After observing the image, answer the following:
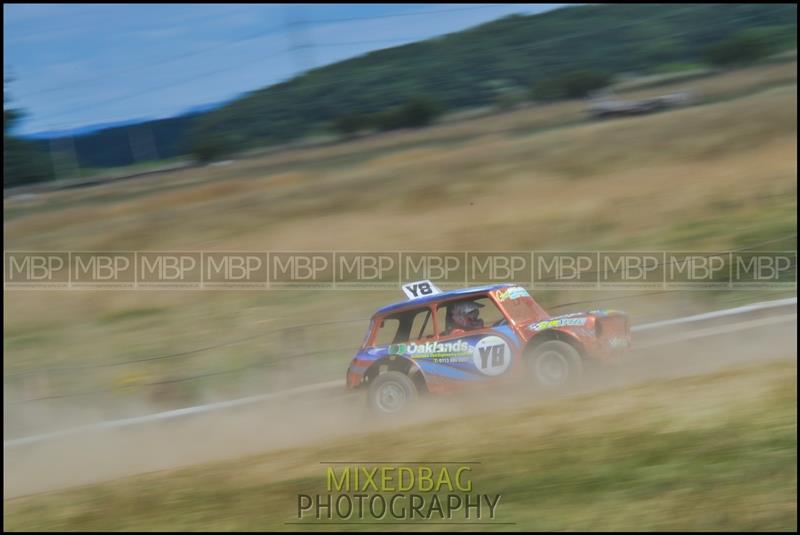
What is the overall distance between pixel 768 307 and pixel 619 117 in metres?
11.3

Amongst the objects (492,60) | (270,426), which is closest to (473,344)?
(270,426)

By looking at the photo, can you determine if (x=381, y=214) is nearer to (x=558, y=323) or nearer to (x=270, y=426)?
(x=270, y=426)

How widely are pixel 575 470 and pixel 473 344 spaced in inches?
83.4

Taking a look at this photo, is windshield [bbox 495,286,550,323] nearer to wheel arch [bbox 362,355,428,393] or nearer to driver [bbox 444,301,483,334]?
driver [bbox 444,301,483,334]

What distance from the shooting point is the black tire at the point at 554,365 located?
294 inches

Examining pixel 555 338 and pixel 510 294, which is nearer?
pixel 555 338

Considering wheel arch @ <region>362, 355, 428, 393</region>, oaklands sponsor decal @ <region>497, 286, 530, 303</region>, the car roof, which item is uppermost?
the car roof

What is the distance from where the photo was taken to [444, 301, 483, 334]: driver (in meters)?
7.93

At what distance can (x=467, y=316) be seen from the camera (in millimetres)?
7965

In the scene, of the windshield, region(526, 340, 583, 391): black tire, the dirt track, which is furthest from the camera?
the windshield

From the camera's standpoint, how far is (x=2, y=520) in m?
6.61

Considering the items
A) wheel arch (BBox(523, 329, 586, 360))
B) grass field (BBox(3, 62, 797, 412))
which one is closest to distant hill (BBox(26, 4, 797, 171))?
grass field (BBox(3, 62, 797, 412))

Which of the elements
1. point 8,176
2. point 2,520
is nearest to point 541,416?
Result: point 2,520

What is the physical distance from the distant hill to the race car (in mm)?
13514
